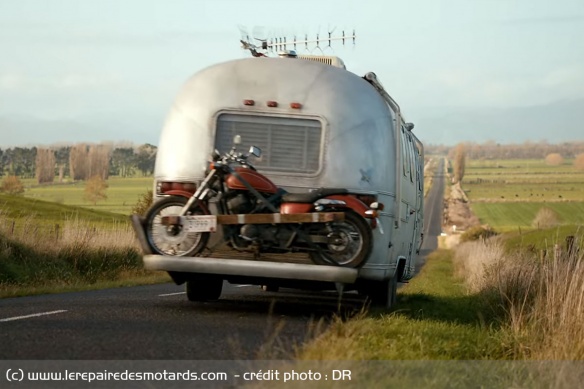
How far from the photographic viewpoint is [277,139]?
12938 millimetres

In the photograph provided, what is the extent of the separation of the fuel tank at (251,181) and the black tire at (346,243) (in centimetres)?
73

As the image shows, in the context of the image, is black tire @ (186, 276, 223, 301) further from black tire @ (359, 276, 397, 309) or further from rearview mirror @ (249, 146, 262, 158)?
rearview mirror @ (249, 146, 262, 158)

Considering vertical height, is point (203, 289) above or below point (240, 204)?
below

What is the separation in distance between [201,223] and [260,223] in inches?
25.8

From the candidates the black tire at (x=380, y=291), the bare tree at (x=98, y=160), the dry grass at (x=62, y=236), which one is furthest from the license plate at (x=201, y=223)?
the bare tree at (x=98, y=160)

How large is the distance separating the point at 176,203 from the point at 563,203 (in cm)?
13241

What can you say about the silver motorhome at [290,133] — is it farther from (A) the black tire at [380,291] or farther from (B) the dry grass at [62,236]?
(B) the dry grass at [62,236]

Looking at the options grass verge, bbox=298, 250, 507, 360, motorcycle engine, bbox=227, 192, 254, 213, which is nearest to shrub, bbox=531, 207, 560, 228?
grass verge, bbox=298, 250, 507, 360

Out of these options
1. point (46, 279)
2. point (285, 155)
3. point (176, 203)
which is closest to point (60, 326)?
point (176, 203)

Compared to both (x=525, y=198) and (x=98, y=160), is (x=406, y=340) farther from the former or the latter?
(x=525, y=198)

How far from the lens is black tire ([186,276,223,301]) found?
48.0 feet

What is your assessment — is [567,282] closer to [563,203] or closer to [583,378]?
[583,378]

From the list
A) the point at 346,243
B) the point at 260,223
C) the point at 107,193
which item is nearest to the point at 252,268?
the point at 260,223

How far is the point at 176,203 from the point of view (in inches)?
492
